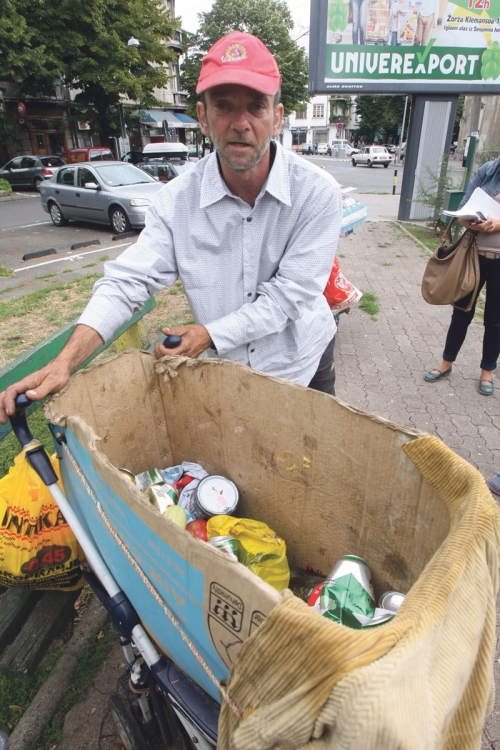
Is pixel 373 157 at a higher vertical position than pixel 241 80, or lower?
lower

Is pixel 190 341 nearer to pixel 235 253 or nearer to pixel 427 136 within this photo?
pixel 235 253

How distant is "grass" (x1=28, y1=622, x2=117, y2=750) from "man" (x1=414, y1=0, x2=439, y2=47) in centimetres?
1113

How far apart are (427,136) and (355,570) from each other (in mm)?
11139

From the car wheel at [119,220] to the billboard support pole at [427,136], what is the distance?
20.6 ft

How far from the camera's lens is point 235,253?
182 cm

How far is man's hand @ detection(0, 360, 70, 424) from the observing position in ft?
4.78

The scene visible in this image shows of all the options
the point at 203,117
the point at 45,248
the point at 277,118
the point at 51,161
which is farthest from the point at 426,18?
the point at 51,161

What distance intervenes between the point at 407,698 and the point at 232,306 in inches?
56.7

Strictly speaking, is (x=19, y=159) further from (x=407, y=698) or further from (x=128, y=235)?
(x=407, y=698)

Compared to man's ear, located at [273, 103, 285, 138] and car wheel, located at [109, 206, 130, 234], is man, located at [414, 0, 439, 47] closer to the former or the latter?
car wheel, located at [109, 206, 130, 234]

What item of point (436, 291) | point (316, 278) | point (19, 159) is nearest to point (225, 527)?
point (316, 278)

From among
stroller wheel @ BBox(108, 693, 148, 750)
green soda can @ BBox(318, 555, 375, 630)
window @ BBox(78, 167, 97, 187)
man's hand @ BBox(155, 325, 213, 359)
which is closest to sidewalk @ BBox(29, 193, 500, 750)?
stroller wheel @ BBox(108, 693, 148, 750)

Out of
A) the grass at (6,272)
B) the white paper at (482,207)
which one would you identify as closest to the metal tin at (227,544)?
the white paper at (482,207)

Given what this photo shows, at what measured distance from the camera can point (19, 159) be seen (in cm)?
2220
